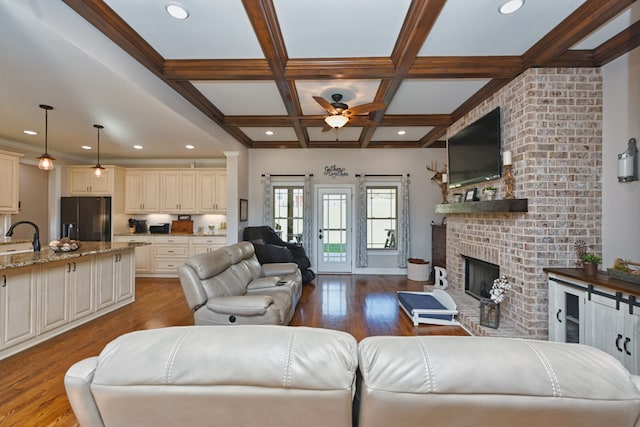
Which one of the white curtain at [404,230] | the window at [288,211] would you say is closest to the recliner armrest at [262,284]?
the window at [288,211]

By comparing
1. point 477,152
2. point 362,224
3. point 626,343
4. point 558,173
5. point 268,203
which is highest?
point 477,152

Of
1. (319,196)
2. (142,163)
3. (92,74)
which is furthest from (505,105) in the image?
(142,163)

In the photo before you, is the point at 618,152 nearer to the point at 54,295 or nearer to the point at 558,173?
the point at 558,173

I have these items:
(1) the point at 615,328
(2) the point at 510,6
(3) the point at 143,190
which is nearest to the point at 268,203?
(3) the point at 143,190

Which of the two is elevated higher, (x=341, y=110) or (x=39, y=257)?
(x=341, y=110)

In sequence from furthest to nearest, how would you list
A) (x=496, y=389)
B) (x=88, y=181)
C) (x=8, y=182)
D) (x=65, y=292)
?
(x=88, y=181) → (x=8, y=182) → (x=65, y=292) → (x=496, y=389)

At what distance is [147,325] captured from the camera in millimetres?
3545

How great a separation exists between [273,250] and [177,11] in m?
3.52

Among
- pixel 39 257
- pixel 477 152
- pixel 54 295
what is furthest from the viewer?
pixel 477 152

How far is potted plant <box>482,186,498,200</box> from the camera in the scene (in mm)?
3490

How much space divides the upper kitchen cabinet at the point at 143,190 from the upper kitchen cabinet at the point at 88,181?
0.29 metres

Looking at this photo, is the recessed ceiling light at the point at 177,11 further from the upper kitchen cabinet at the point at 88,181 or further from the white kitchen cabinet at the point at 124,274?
the upper kitchen cabinet at the point at 88,181

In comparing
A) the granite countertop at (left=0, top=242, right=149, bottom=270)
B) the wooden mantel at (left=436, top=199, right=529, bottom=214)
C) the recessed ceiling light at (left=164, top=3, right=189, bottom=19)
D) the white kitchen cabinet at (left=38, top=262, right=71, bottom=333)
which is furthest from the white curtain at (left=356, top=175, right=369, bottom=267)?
the white kitchen cabinet at (left=38, top=262, right=71, bottom=333)

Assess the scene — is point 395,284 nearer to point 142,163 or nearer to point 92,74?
point 92,74
